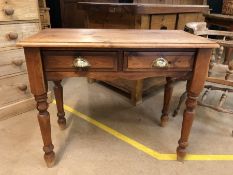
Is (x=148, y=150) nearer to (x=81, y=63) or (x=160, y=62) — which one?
(x=160, y=62)

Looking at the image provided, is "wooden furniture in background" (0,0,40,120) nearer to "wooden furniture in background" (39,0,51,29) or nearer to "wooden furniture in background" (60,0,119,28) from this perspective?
"wooden furniture in background" (39,0,51,29)

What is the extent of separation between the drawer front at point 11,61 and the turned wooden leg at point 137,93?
98 cm

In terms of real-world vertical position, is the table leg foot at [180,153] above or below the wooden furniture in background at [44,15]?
below

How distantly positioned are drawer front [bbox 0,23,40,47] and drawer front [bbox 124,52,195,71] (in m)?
1.02

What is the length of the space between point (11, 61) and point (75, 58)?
2.95 feet

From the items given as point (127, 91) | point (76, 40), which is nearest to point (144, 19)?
point (127, 91)

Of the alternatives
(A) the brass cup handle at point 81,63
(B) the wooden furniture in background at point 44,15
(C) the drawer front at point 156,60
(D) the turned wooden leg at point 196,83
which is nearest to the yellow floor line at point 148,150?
(D) the turned wooden leg at point 196,83

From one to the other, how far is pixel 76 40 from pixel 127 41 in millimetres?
241

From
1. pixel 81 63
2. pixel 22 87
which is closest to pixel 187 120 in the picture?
pixel 81 63

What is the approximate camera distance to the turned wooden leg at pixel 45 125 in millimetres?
1116

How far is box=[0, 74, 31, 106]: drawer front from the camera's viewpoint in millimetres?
1716

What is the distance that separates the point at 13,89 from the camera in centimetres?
177

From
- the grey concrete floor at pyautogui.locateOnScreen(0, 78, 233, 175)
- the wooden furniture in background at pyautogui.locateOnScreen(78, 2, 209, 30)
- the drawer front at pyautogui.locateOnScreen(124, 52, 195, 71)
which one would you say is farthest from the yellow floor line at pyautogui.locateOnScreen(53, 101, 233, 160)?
the wooden furniture in background at pyautogui.locateOnScreen(78, 2, 209, 30)

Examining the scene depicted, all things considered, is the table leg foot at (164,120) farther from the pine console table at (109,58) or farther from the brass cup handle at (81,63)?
the brass cup handle at (81,63)
